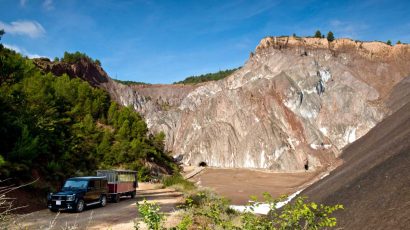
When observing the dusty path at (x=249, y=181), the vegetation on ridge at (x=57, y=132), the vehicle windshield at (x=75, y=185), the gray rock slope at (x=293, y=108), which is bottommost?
the dusty path at (x=249, y=181)

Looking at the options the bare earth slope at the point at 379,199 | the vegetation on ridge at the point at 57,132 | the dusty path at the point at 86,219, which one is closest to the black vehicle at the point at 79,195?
the dusty path at the point at 86,219

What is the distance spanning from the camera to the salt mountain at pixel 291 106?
275 feet

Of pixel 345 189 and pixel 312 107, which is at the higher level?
pixel 312 107

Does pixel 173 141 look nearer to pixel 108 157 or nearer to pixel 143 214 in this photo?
pixel 108 157

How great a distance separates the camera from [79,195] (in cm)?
1819

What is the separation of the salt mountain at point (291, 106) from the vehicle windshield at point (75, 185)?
63833mm

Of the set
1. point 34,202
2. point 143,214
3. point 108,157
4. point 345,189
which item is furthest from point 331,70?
point 143,214

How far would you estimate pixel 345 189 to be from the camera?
22.6 metres

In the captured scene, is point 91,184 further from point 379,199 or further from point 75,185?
point 379,199

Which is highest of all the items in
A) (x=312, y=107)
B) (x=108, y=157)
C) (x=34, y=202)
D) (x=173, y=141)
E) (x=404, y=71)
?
(x=404, y=71)

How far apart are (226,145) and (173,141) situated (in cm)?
2422

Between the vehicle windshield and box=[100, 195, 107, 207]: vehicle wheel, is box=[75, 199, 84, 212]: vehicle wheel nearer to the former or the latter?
the vehicle windshield

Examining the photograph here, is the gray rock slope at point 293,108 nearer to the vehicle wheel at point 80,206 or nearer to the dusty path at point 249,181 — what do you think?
the dusty path at point 249,181

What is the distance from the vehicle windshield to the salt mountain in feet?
209
